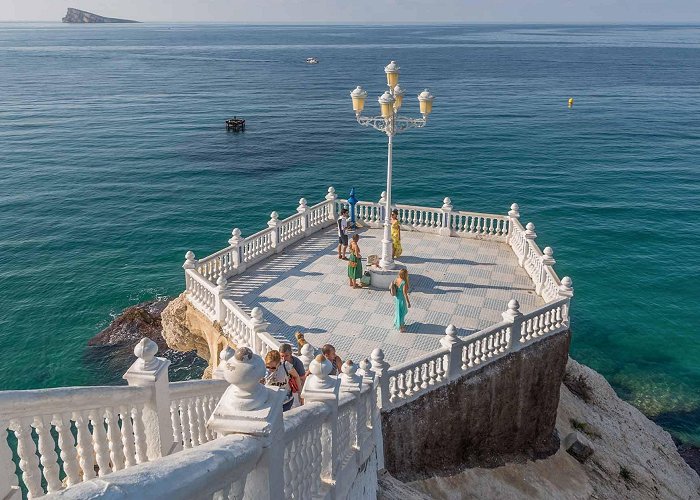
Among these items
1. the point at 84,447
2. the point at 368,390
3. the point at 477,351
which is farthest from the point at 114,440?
the point at 477,351

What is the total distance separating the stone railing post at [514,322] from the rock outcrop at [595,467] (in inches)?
120

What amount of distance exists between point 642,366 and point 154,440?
21.3 meters

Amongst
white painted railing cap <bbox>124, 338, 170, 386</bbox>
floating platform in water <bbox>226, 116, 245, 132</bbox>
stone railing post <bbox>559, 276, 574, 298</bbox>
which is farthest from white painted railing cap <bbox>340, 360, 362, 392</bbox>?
Answer: floating platform in water <bbox>226, 116, 245, 132</bbox>

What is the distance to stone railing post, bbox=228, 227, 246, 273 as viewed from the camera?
16.8m

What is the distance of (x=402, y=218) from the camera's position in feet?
68.4

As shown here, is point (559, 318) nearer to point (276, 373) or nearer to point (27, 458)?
point (276, 373)

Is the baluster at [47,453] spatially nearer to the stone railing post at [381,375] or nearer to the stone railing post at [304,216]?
the stone railing post at [381,375]

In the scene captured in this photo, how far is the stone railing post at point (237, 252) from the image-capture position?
16766 millimetres

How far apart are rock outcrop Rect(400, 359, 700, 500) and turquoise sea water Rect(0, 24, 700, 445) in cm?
214

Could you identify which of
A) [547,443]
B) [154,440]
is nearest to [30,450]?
[154,440]

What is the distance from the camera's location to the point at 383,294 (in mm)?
15898

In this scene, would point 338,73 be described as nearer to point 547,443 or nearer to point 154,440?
point 547,443

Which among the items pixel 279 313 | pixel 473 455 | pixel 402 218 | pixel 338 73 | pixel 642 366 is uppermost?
pixel 338 73

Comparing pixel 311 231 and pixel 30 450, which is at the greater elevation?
pixel 30 450
